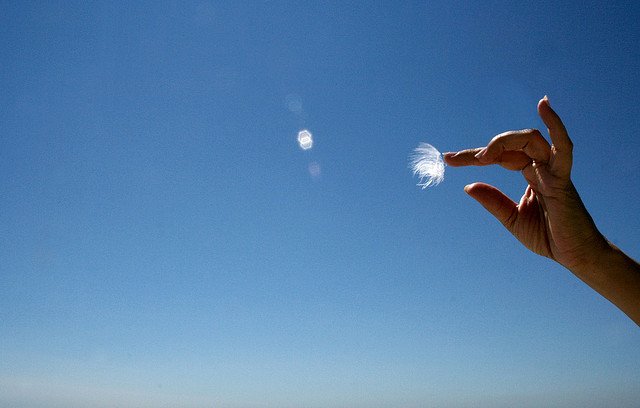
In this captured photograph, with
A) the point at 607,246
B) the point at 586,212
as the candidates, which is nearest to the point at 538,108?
the point at 586,212

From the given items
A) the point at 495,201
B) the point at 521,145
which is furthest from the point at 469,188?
the point at 521,145

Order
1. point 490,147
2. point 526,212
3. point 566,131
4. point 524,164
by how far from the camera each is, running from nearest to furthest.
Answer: point 566,131 → point 490,147 → point 524,164 → point 526,212

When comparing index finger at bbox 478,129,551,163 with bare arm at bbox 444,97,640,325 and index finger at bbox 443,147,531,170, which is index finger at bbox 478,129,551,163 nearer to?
bare arm at bbox 444,97,640,325

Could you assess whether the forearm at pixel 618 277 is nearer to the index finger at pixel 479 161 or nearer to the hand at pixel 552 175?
the hand at pixel 552 175

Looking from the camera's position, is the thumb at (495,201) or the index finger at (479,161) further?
the thumb at (495,201)

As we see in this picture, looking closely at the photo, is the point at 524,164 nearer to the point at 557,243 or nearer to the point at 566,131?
the point at 566,131

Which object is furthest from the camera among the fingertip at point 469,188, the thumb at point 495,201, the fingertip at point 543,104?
the fingertip at point 469,188

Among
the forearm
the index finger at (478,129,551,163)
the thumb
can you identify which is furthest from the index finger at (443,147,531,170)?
the forearm

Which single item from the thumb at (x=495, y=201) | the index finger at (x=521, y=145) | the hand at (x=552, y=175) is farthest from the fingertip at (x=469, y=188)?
the index finger at (x=521, y=145)
